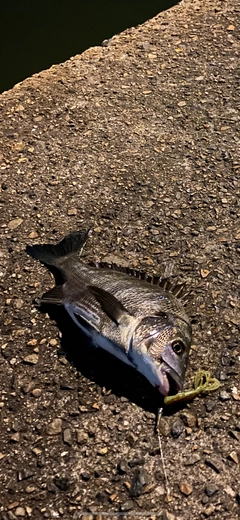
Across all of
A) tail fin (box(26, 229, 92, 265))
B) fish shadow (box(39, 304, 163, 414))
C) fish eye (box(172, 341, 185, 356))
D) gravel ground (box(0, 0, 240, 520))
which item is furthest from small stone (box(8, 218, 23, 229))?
fish eye (box(172, 341, 185, 356))

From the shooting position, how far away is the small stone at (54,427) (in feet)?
10.7

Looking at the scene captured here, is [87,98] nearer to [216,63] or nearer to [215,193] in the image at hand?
[216,63]

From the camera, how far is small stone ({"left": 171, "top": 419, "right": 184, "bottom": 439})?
10.5 ft

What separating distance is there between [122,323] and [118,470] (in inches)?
35.9

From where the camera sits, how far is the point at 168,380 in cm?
312

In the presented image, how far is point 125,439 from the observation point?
3195 mm

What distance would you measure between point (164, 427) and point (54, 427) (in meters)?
0.71

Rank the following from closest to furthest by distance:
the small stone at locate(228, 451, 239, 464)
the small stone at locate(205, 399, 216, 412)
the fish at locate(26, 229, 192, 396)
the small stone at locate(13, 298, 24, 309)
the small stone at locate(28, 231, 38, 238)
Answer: the small stone at locate(228, 451, 239, 464), the fish at locate(26, 229, 192, 396), the small stone at locate(205, 399, 216, 412), the small stone at locate(13, 298, 24, 309), the small stone at locate(28, 231, 38, 238)

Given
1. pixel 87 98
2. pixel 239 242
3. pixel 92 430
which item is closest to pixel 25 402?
pixel 92 430

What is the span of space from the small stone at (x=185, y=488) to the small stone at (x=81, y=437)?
65 centimetres

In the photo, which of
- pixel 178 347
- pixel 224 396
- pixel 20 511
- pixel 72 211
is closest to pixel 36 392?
pixel 20 511

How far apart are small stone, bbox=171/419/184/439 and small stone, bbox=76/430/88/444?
0.55 metres

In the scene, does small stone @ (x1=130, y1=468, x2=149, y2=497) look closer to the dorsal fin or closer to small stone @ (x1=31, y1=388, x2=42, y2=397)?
small stone @ (x1=31, y1=388, x2=42, y2=397)

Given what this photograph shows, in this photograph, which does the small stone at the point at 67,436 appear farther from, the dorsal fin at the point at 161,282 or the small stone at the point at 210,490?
the dorsal fin at the point at 161,282
